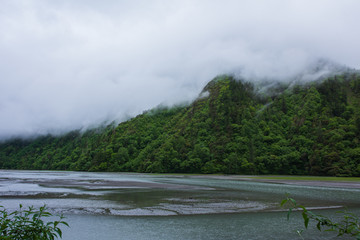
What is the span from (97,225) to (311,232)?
17006 millimetres

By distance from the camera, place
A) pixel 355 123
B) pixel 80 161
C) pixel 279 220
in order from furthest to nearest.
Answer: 1. pixel 80 161
2. pixel 355 123
3. pixel 279 220

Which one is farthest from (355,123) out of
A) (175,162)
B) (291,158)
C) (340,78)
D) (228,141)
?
(175,162)

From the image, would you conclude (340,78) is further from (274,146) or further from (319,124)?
(274,146)

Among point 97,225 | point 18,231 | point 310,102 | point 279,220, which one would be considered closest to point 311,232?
point 279,220

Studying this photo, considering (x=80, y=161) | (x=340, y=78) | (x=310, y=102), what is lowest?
(x=80, y=161)

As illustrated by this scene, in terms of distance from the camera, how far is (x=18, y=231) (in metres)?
5.52

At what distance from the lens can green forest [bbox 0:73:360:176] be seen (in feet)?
360

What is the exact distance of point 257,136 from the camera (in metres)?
137

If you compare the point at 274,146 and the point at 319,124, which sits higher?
the point at 319,124

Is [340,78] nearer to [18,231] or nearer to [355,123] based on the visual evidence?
[355,123]

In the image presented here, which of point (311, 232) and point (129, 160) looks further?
point (129, 160)

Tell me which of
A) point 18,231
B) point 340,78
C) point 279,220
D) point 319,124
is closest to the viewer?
point 18,231

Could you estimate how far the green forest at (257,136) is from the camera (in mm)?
109875

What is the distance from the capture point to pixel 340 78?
559 feet
